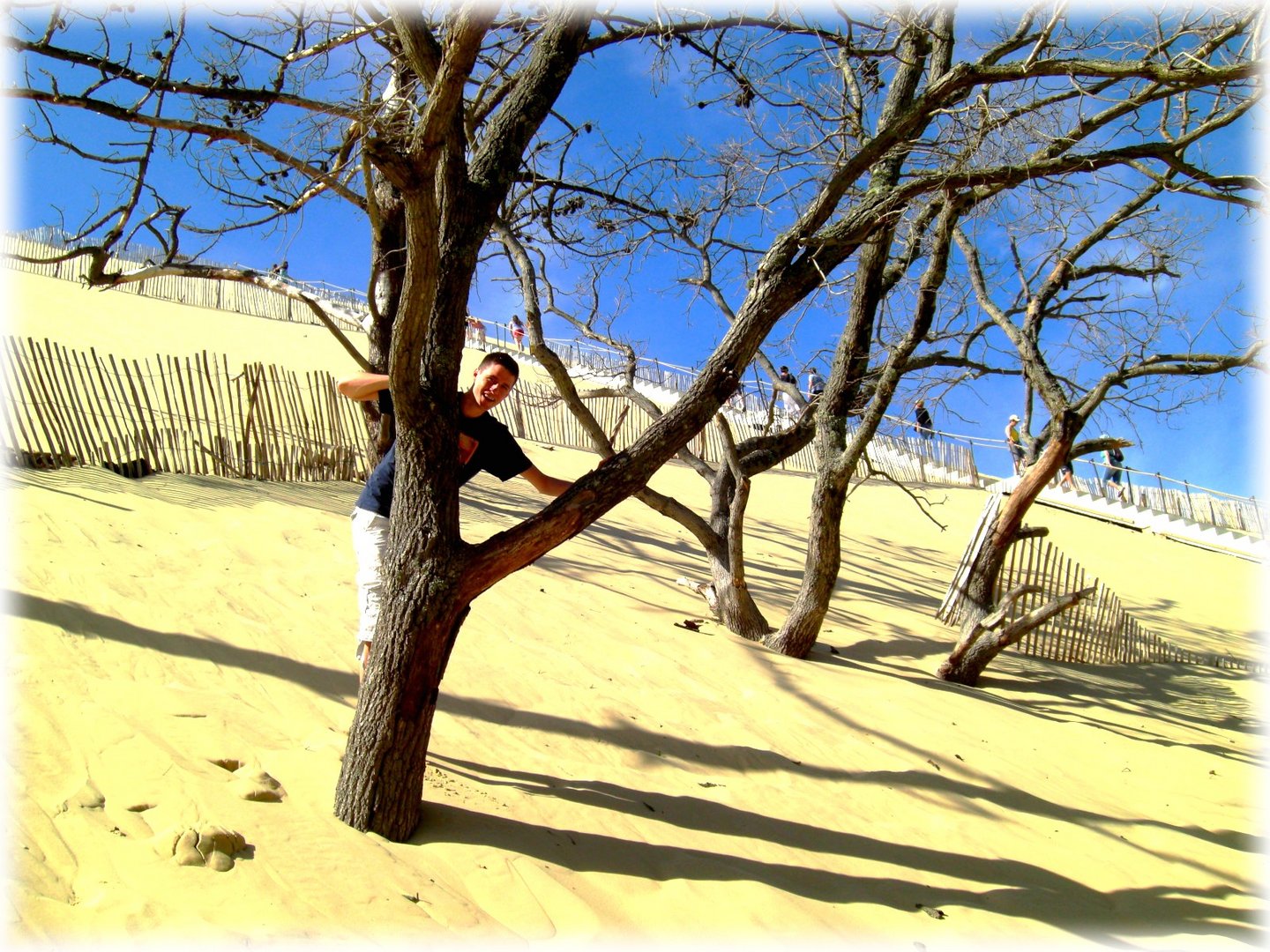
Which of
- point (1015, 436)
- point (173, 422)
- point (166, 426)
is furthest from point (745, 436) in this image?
point (173, 422)

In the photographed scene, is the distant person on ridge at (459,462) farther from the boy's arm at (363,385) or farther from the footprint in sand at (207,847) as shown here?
the footprint in sand at (207,847)

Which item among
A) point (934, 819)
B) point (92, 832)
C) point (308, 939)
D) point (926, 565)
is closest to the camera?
point (308, 939)

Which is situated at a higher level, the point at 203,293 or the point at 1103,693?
the point at 203,293

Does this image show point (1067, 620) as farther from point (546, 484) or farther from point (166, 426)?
point (166, 426)

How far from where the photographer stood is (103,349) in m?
17.8

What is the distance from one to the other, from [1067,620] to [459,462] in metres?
8.37

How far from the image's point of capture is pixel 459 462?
3.51m

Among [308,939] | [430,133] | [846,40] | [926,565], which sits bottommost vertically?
[308,939]

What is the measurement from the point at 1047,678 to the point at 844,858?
522 cm

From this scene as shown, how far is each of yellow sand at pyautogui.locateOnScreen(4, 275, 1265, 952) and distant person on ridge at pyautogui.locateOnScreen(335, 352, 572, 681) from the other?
0.78 metres

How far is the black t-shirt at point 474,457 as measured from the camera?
3.84 metres

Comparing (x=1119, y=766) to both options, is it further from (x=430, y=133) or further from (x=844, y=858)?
(x=430, y=133)

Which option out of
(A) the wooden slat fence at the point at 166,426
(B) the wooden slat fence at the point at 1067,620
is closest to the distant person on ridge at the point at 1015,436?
(B) the wooden slat fence at the point at 1067,620

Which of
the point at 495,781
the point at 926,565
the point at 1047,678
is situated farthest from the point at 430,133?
the point at 926,565
